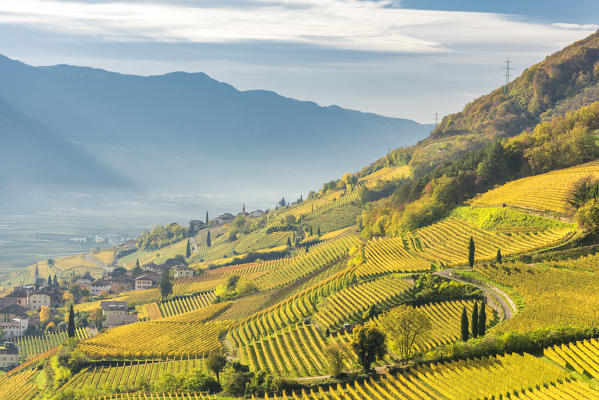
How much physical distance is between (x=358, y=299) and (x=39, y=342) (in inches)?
2458

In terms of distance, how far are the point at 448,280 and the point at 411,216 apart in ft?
102

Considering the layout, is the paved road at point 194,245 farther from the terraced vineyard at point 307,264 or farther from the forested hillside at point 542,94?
the terraced vineyard at point 307,264

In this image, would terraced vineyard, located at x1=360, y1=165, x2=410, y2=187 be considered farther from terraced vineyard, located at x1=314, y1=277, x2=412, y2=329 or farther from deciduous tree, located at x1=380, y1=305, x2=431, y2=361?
deciduous tree, located at x1=380, y1=305, x2=431, y2=361

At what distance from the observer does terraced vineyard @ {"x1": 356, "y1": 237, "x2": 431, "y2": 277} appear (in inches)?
2746

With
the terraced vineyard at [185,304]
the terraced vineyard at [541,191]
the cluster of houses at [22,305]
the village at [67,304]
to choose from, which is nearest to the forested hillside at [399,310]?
the terraced vineyard at [541,191]

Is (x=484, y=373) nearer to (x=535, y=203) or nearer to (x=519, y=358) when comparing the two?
(x=519, y=358)

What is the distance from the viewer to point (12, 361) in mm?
92312

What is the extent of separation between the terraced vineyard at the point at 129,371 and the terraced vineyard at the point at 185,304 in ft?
107

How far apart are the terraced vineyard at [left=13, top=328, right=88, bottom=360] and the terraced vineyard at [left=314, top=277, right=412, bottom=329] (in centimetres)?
4746

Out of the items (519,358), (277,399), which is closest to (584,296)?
(519,358)

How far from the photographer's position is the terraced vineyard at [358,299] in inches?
2400

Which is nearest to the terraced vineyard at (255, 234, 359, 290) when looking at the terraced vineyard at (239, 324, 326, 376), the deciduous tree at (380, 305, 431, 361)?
the terraced vineyard at (239, 324, 326, 376)

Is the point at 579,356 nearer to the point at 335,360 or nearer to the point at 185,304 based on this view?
the point at 335,360

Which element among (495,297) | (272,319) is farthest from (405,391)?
(272,319)
